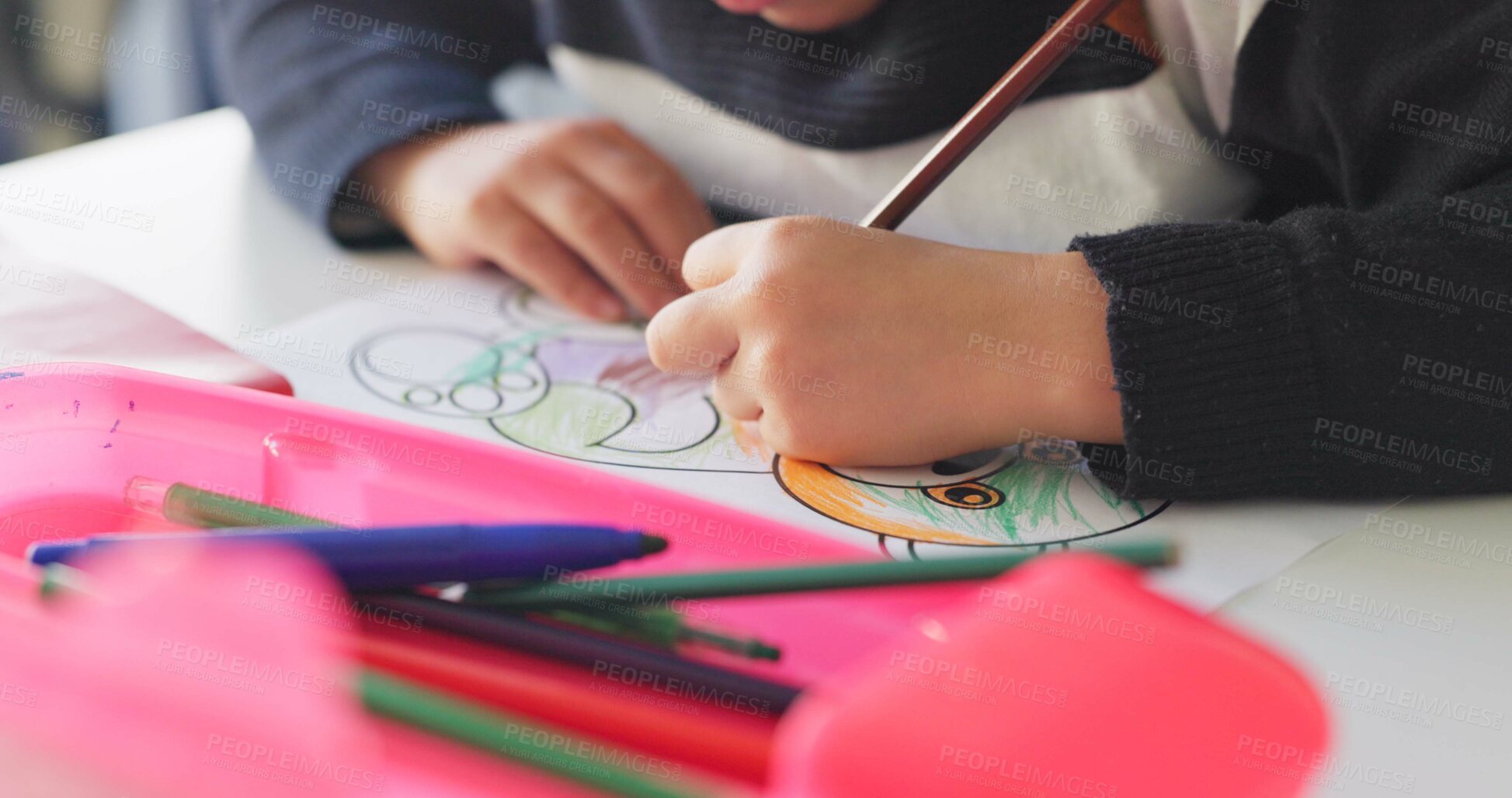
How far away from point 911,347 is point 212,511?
188mm

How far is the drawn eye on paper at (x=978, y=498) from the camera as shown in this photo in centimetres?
31

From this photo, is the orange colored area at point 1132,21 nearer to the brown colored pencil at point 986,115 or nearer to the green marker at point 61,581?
the brown colored pencil at point 986,115

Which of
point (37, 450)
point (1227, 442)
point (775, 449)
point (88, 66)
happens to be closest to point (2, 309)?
point (37, 450)

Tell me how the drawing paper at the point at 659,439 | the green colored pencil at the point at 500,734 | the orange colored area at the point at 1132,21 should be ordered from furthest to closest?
the orange colored area at the point at 1132,21
the drawing paper at the point at 659,439
the green colored pencil at the point at 500,734

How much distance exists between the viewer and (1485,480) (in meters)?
0.32

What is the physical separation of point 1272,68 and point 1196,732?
1.03ft

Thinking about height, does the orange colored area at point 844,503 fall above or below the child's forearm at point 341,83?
below

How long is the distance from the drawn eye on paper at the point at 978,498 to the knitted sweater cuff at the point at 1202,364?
0.05ft

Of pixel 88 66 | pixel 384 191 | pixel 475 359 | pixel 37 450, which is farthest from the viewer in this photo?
pixel 88 66

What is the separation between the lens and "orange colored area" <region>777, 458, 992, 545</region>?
31 cm

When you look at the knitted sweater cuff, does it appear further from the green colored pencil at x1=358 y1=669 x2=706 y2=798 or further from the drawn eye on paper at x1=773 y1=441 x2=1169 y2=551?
the green colored pencil at x1=358 y1=669 x2=706 y2=798

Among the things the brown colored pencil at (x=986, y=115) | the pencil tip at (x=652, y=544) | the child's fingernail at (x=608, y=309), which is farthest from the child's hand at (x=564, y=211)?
the pencil tip at (x=652, y=544)

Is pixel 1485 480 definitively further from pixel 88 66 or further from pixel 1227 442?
pixel 88 66

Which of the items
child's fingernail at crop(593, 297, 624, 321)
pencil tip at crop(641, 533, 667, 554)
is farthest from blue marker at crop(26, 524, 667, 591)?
child's fingernail at crop(593, 297, 624, 321)
